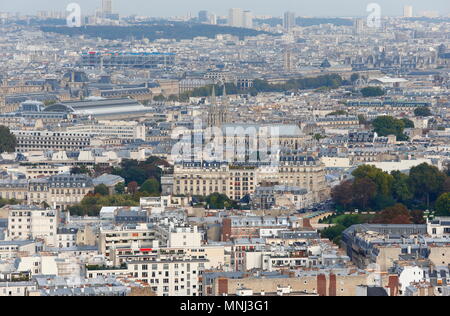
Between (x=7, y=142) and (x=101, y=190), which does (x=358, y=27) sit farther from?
(x=101, y=190)

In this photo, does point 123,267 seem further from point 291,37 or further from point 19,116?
point 291,37

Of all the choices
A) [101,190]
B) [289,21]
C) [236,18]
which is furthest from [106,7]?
[236,18]

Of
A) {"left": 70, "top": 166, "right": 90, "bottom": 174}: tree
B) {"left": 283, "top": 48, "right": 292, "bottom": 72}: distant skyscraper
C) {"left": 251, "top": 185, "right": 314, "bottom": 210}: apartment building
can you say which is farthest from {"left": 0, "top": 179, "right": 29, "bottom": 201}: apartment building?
{"left": 283, "top": 48, "right": 292, "bottom": 72}: distant skyscraper

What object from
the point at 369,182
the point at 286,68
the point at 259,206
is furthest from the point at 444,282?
the point at 286,68

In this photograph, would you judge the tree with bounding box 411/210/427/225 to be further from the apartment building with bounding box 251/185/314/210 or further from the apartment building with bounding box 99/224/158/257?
the apartment building with bounding box 99/224/158/257

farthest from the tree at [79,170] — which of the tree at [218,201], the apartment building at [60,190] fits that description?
the tree at [218,201]

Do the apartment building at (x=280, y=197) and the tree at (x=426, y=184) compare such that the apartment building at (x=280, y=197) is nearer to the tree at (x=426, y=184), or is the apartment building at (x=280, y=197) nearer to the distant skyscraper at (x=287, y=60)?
the tree at (x=426, y=184)
